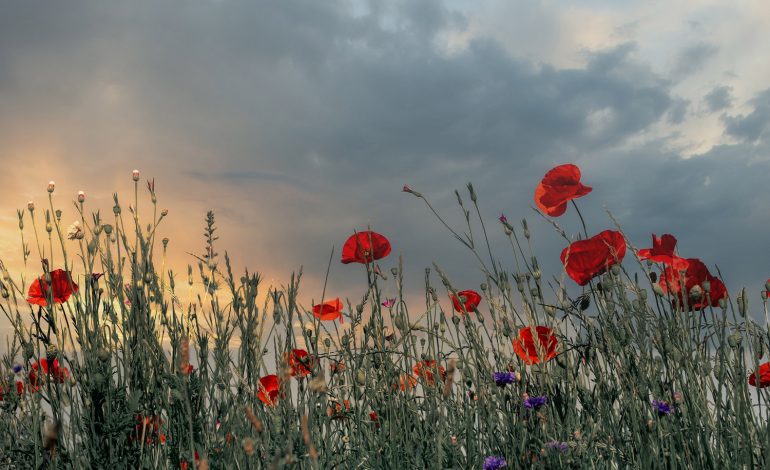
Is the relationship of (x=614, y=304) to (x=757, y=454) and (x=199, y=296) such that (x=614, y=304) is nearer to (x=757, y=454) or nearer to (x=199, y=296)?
(x=757, y=454)

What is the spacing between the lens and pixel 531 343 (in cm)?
224

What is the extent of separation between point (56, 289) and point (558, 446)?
196 cm

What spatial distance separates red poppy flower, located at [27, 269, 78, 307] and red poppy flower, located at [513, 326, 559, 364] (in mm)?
1564

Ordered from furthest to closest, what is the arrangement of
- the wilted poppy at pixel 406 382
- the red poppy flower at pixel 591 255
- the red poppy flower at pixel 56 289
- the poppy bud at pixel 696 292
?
the red poppy flower at pixel 56 289 → the wilted poppy at pixel 406 382 → the red poppy flower at pixel 591 255 → the poppy bud at pixel 696 292

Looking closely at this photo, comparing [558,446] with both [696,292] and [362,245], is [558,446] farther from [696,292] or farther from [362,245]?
[362,245]

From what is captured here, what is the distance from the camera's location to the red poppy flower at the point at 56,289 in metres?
2.61

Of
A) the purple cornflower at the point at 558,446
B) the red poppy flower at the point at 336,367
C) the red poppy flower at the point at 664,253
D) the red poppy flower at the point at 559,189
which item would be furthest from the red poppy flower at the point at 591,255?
the red poppy flower at the point at 336,367

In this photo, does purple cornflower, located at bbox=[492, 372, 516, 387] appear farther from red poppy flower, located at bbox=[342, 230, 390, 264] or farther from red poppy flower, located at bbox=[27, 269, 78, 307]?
red poppy flower, located at bbox=[27, 269, 78, 307]

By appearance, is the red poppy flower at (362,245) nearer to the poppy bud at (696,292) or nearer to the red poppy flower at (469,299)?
the red poppy flower at (469,299)

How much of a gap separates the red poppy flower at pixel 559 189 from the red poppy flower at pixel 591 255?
375mm

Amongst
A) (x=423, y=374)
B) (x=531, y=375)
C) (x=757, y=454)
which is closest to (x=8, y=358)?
(x=423, y=374)

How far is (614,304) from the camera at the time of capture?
2129 millimetres

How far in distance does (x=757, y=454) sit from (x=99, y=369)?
198cm

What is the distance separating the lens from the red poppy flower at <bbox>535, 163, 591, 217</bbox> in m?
2.70
